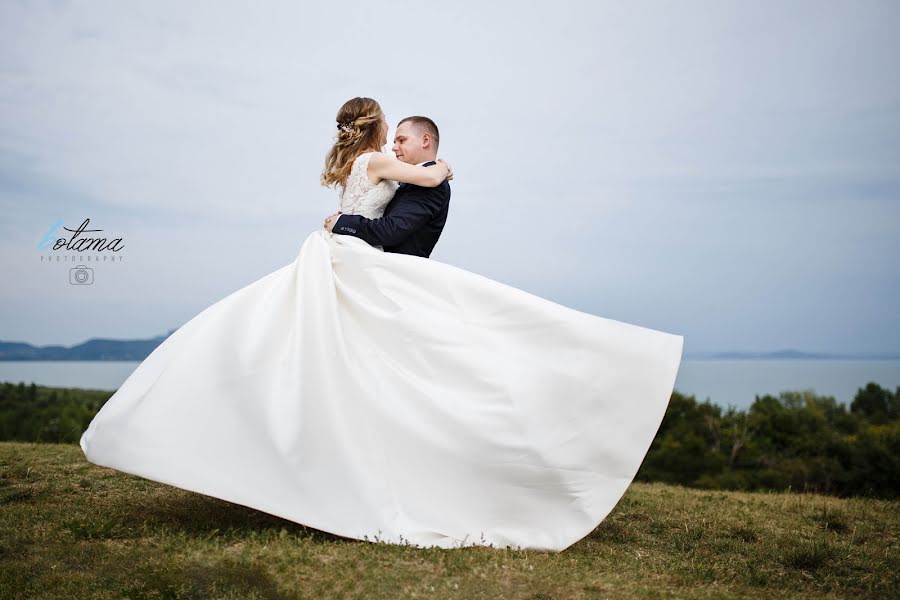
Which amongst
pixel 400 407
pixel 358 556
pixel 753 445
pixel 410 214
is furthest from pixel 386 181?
pixel 753 445

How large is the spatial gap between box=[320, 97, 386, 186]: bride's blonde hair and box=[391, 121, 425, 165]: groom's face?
0.68 feet

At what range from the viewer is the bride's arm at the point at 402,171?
640 centimetres

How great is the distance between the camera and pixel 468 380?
18.6 ft

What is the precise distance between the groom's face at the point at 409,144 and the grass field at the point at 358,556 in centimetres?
336

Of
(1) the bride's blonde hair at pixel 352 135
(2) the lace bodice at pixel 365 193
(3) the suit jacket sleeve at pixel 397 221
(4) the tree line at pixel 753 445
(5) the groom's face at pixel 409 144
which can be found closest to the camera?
(3) the suit jacket sleeve at pixel 397 221

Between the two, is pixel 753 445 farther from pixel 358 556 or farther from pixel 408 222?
pixel 358 556

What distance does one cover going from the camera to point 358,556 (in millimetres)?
4969

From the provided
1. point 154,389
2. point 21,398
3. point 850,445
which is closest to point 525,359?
point 154,389

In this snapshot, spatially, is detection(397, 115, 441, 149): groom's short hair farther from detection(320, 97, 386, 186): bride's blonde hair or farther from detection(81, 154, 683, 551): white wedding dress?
detection(81, 154, 683, 551): white wedding dress

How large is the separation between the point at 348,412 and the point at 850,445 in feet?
109

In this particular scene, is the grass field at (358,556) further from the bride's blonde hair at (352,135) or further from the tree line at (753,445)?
the tree line at (753,445)

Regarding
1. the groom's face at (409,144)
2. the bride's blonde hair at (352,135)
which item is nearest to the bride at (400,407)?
the bride's blonde hair at (352,135)

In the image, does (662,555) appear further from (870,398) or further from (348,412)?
(870,398)

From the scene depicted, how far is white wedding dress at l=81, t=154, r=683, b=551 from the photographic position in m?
5.34
